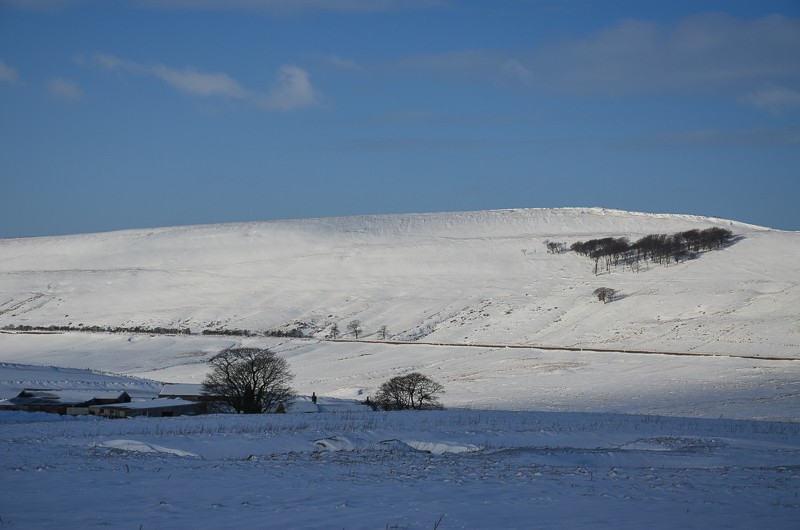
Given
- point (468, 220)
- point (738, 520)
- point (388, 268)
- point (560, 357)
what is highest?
point (468, 220)

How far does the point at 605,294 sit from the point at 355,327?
89.2ft

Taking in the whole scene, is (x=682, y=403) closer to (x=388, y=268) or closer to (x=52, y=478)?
(x=52, y=478)

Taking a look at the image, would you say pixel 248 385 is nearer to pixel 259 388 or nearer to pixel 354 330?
pixel 259 388

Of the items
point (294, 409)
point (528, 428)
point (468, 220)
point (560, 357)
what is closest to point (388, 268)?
point (468, 220)

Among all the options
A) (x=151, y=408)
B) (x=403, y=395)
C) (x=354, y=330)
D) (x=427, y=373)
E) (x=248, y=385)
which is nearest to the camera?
(x=248, y=385)

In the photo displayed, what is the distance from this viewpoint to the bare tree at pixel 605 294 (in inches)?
3263

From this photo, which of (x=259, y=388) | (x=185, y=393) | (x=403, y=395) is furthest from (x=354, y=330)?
(x=259, y=388)

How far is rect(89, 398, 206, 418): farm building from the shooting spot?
3425 centimetres

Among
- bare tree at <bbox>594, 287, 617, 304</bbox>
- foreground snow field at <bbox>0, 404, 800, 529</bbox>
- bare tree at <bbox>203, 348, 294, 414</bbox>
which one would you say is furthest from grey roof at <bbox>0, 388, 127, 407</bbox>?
bare tree at <bbox>594, 287, 617, 304</bbox>

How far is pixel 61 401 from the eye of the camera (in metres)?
38.2

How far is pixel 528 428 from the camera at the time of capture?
19.2m

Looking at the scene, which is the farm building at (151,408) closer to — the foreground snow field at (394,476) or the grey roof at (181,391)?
the grey roof at (181,391)

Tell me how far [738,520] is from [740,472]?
158 inches

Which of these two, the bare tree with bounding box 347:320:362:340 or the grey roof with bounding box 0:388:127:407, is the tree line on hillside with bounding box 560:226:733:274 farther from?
the grey roof with bounding box 0:388:127:407
